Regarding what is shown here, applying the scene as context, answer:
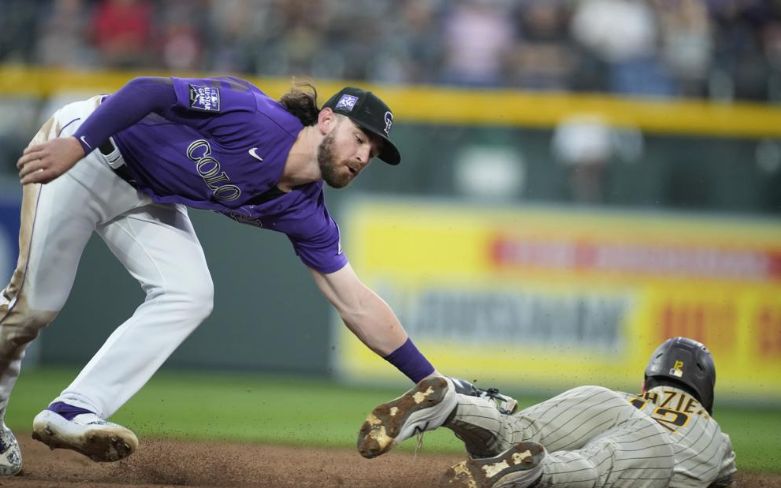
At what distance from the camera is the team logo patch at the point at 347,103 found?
4.25 meters

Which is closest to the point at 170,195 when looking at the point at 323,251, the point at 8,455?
the point at 323,251

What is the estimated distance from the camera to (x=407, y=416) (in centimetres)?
362

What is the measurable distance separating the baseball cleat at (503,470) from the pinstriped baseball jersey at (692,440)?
0.65m

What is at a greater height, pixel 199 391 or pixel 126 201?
pixel 126 201

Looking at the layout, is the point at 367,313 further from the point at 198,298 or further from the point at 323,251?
the point at 198,298

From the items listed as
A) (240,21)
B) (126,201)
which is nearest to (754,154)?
(240,21)

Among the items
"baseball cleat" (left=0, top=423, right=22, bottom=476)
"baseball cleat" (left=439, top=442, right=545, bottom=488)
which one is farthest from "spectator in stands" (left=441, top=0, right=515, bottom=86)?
"baseball cleat" (left=439, top=442, right=545, bottom=488)

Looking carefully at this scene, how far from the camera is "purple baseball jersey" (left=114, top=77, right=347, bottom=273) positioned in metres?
4.25

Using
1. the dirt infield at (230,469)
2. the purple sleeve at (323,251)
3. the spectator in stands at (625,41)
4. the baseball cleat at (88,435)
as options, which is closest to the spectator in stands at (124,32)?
the spectator in stands at (625,41)

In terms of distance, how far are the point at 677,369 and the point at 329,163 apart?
1.66 metres

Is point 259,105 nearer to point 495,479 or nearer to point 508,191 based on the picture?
point 495,479

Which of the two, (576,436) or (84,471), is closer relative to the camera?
(576,436)

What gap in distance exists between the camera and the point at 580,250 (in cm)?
909

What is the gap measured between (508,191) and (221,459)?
15.2 ft
